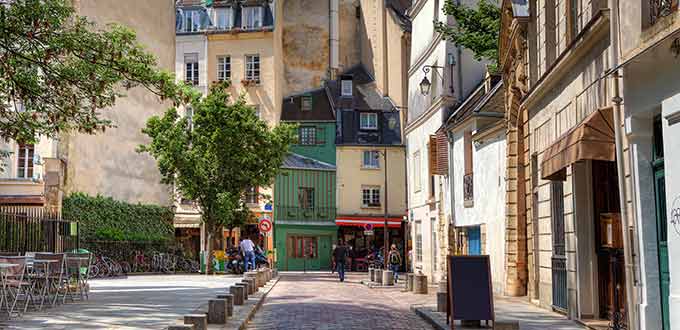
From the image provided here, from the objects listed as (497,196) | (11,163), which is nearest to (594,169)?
(497,196)

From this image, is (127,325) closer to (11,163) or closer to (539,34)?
(539,34)

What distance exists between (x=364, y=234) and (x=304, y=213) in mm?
3870

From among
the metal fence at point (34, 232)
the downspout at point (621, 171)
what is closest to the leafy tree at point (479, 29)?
the metal fence at point (34, 232)

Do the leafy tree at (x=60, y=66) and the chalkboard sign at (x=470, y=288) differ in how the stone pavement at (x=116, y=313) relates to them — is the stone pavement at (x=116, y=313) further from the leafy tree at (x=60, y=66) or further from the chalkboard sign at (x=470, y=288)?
the chalkboard sign at (x=470, y=288)

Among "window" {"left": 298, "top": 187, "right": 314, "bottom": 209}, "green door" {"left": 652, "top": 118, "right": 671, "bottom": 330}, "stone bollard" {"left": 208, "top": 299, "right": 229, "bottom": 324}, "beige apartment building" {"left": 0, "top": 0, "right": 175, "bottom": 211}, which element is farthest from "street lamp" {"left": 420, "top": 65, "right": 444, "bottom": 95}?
"window" {"left": 298, "top": 187, "right": 314, "bottom": 209}

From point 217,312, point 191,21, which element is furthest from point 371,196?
point 217,312

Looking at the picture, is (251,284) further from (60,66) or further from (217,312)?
(217,312)

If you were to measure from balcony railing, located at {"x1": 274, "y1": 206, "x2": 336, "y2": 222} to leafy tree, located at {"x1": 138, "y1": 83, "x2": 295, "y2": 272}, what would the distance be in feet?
49.6

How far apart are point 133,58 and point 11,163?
79.0 feet

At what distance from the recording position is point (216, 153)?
3553 cm

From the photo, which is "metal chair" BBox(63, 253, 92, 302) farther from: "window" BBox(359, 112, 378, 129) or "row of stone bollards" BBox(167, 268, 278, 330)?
"window" BBox(359, 112, 378, 129)

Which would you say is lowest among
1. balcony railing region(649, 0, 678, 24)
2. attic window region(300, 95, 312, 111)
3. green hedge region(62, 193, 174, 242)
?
green hedge region(62, 193, 174, 242)

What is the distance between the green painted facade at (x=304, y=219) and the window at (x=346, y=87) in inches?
207

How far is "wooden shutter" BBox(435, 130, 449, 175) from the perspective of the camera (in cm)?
3064
